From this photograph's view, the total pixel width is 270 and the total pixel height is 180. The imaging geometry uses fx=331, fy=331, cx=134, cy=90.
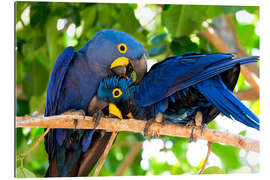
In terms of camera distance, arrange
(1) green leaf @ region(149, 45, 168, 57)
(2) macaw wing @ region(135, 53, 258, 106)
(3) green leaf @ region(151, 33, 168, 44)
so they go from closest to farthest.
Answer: (2) macaw wing @ region(135, 53, 258, 106) < (1) green leaf @ region(149, 45, 168, 57) < (3) green leaf @ region(151, 33, 168, 44)

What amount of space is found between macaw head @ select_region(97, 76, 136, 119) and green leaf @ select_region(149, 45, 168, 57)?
0.92ft

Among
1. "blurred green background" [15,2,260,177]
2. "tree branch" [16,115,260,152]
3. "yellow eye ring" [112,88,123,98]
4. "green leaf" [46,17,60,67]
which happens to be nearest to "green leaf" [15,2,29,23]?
"blurred green background" [15,2,260,177]

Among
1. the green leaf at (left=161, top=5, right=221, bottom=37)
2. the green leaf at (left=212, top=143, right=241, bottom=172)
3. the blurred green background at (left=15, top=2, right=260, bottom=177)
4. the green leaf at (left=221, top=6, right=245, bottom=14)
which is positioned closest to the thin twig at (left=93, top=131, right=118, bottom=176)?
the blurred green background at (left=15, top=2, right=260, bottom=177)

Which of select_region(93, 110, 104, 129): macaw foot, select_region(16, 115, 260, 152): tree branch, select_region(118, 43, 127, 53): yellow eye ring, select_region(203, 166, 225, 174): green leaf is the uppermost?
select_region(118, 43, 127, 53): yellow eye ring

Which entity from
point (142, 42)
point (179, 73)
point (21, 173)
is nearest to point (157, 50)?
point (142, 42)

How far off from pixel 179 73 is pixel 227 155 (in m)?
0.54

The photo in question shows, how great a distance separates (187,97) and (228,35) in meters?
0.75

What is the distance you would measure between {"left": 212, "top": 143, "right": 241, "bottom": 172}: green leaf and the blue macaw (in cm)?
57

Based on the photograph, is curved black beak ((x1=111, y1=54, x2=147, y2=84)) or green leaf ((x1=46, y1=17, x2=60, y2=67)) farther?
green leaf ((x1=46, y1=17, x2=60, y2=67))

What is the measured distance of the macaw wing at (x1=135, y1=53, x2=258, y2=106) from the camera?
5.06ft

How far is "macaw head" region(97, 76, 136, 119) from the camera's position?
5.34 feet

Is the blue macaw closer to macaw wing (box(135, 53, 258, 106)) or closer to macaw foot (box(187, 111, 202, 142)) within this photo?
macaw wing (box(135, 53, 258, 106))

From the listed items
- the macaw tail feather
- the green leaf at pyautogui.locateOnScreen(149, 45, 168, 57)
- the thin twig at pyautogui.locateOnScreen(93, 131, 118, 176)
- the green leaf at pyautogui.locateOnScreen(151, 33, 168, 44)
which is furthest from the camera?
the green leaf at pyautogui.locateOnScreen(151, 33, 168, 44)

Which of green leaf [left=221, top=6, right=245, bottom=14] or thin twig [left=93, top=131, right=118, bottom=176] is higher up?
green leaf [left=221, top=6, right=245, bottom=14]
